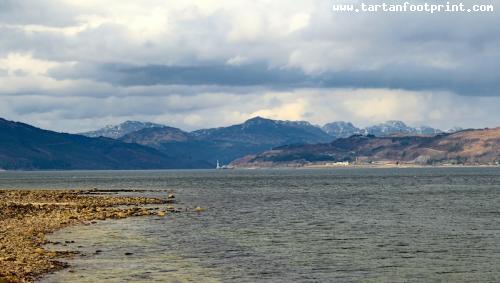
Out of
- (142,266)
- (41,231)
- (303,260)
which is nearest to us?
(142,266)

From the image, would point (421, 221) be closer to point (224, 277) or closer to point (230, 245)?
point (230, 245)

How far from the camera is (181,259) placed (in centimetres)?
5225

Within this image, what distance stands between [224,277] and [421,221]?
156 ft

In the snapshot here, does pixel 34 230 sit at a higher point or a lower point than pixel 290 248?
higher

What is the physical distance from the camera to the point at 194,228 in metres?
76.7

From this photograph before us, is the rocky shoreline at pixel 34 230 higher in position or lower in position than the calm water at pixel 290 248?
higher

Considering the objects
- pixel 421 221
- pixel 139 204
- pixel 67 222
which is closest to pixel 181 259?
pixel 67 222

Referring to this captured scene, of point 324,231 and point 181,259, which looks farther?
point 324,231

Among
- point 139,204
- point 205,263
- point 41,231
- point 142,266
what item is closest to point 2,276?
point 142,266

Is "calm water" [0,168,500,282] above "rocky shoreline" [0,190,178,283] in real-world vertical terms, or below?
below

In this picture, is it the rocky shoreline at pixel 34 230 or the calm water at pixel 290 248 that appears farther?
the calm water at pixel 290 248

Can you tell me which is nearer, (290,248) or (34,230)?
(290,248)

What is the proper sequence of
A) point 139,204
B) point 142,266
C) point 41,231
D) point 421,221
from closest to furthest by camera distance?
point 142,266 → point 41,231 → point 421,221 → point 139,204

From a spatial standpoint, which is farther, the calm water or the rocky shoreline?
the calm water
